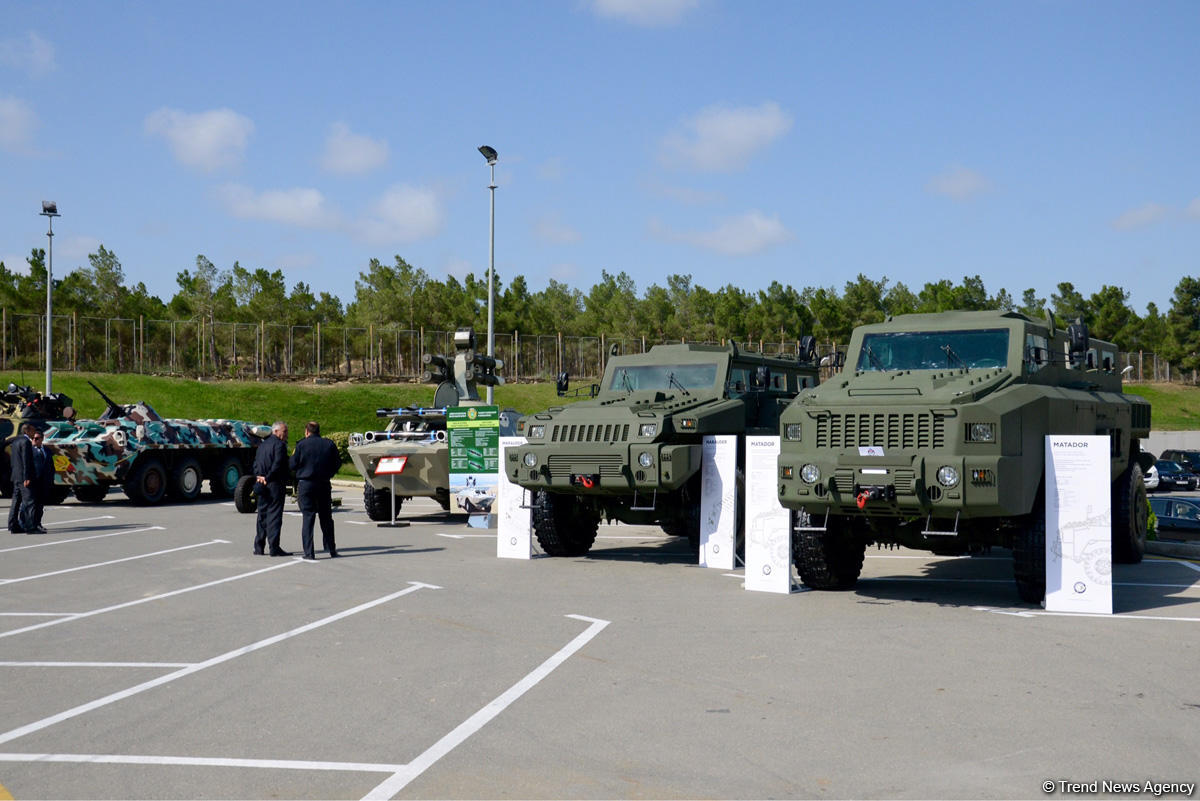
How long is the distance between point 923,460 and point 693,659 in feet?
9.26

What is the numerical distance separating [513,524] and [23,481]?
305 inches

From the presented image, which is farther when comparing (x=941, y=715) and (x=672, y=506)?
(x=672, y=506)

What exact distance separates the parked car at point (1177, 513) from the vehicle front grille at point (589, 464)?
720cm

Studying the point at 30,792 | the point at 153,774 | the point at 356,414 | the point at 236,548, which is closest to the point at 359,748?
the point at 153,774

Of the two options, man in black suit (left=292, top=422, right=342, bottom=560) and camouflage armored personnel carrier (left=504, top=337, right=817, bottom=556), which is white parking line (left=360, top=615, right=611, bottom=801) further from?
man in black suit (left=292, top=422, right=342, bottom=560)

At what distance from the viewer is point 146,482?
864 inches

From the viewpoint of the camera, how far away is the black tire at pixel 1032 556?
9.65 metres

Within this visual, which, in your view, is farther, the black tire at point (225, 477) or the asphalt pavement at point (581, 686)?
the black tire at point (225, 477)

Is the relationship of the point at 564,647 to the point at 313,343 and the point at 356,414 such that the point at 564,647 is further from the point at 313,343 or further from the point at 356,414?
the point at 313,343

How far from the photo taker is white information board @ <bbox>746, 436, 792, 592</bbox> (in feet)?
35.0

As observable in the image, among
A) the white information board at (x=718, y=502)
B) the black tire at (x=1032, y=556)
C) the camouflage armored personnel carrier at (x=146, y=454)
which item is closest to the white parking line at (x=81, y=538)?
the camouflage armored personnel carrier at (x=146, y=454)

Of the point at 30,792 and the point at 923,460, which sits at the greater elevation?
the point at 923,460

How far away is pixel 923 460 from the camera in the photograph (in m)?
9.29

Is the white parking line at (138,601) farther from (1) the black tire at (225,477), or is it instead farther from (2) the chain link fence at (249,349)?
(2) the chain link fence at (249,349)
